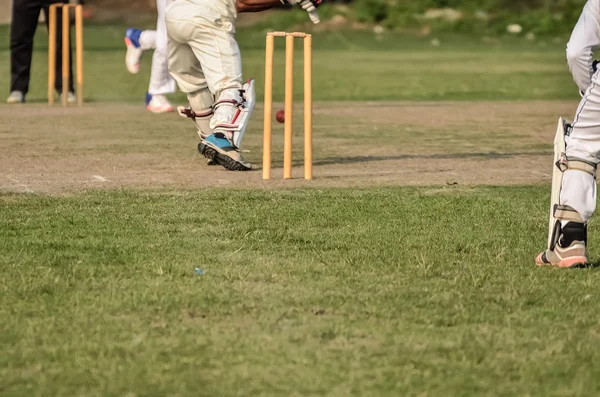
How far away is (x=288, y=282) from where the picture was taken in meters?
5.54

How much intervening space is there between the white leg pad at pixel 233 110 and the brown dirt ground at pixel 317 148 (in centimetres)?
31

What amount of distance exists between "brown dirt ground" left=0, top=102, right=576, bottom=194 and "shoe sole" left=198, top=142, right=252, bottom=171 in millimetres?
85

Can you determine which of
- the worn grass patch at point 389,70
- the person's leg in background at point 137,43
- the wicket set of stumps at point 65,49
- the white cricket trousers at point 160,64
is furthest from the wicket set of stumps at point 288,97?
the worn grass patch at point 389,70

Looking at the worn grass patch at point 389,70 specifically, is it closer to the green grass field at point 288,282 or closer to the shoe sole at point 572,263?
Answer: the green grass field at point 288,282

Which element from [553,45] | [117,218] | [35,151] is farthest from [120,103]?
[553,45]

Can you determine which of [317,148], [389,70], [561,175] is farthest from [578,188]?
[389,70]

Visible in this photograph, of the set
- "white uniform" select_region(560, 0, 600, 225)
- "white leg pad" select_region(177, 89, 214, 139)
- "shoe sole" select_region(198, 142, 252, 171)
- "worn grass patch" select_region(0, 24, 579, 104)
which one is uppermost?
"white uniform" select_region(560, 0, 600, 225)

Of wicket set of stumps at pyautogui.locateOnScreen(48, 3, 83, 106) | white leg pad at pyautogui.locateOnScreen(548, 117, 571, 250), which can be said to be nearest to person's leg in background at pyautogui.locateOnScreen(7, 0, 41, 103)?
wicket set of stumps at pyautogui.locateOnScreen(48, 3, 83, 106)

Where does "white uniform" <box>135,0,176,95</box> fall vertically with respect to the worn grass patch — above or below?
above

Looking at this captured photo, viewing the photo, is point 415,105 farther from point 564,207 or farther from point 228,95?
point 564,207

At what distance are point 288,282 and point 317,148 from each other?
5.56 m

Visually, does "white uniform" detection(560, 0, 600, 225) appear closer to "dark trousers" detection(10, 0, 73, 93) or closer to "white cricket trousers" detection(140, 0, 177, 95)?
"white cricket trousers" detection(140, 0, 177, 95)

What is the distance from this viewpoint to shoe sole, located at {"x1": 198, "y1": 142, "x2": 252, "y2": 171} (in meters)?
9.35

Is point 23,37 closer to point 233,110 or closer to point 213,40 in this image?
point 213,40
